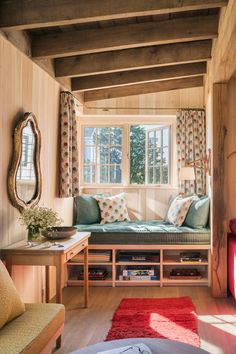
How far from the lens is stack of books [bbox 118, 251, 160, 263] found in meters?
4.54

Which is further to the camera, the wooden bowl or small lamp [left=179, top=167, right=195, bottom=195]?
small lamp [left=179, top=167, right=195, bottom=195]

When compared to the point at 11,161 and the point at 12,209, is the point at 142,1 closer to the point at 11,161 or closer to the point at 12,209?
the point at 11,161

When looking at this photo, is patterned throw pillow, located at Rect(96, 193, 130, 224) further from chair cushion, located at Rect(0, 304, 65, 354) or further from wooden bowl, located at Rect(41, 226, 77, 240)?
chair cushion, located at Rect(0, 304, 65, 354)

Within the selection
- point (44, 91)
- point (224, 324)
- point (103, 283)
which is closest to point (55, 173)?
point (44, 91)

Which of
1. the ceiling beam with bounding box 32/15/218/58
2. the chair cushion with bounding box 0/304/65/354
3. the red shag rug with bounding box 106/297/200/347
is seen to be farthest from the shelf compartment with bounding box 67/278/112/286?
the ceiling beam with bounding box 32/15/218/58

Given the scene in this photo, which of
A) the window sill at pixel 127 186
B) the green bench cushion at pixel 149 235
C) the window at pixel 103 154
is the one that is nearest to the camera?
the green bench cushion at pixel 149 235

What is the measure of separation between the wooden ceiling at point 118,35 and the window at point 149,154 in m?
0.69

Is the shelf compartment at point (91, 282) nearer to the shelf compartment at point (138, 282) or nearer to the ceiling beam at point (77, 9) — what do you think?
the shelf compartment at point (138, 282)

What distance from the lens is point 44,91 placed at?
380 cm

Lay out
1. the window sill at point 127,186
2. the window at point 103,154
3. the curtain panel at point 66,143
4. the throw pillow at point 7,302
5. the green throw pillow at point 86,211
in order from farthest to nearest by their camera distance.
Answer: the window at point 103,154 < the window sill at point 127,186 < the green throw pillow at point 86,211 < the curtain panel at point 66,143 < the throw pillow at point 7,302

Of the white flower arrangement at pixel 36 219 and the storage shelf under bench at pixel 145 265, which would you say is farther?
the storage shelf under bench at pixel 145 265

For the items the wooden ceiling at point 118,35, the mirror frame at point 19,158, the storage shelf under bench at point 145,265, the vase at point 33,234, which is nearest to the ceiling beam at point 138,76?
the wooden ceiling at point 118,35

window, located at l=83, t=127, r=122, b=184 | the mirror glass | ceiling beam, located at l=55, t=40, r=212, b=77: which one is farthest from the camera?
window, located at l=83, t=127, r=122, b=184

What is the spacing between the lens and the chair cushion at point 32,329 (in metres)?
1.86
